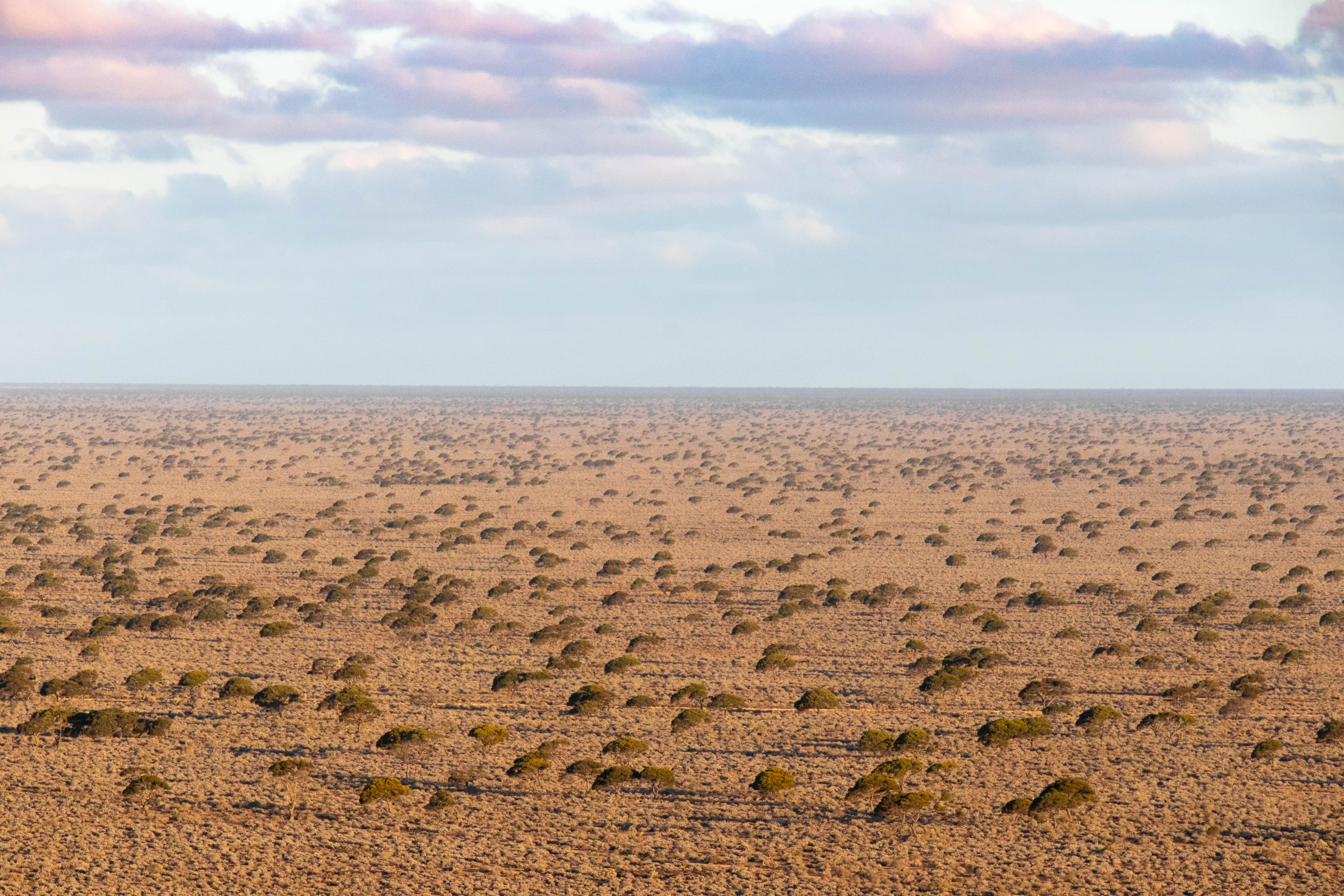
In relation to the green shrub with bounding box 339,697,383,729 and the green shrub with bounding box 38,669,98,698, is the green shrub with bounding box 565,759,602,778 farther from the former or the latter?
the green shrub with bounding box 38,669,98,698

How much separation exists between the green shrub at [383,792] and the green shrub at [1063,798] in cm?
1051

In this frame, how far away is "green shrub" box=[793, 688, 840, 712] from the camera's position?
32656mm

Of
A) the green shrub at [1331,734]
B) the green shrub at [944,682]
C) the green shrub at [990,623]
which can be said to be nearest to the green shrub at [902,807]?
the green shrub at [944,682]

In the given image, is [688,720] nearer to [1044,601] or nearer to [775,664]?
[775,664]

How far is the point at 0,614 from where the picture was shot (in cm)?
4447

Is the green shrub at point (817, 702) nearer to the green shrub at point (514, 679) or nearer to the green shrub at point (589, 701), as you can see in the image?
the green shrub at point (589, 701)

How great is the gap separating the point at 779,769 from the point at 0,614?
89.7 ft

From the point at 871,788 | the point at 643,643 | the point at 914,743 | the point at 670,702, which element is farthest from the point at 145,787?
the point at 643,643

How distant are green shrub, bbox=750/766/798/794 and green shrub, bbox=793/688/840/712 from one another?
5.77m

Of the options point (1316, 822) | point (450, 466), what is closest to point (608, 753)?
point (1316, 822)

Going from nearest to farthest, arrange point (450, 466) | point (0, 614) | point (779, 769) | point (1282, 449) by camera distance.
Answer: point (779, 769) < point (0, 614) < point (450, 466) < point (1282, 449)

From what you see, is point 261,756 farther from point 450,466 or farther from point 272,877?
point 450,466

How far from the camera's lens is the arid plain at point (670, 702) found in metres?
23.7

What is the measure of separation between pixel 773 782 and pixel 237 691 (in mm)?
13170
